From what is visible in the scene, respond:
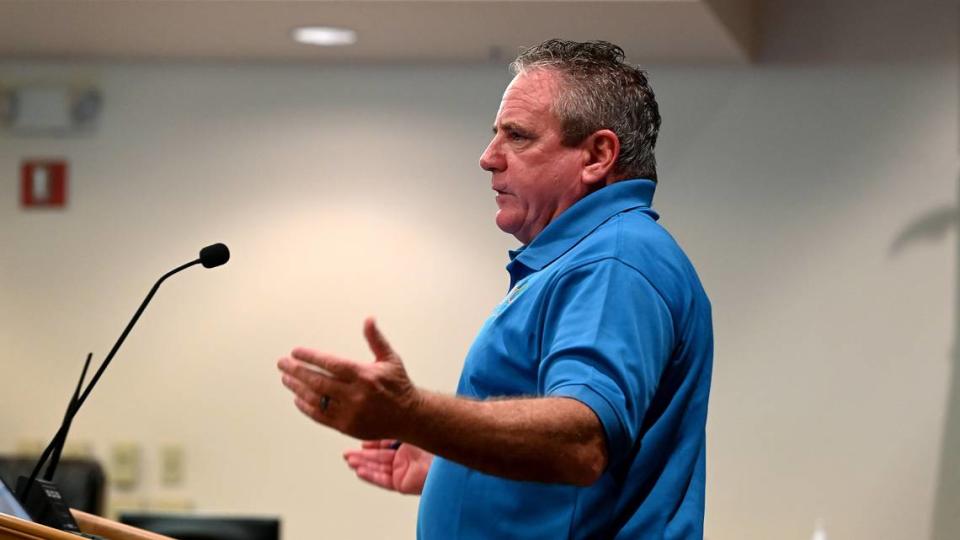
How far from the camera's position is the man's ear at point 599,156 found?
181cm

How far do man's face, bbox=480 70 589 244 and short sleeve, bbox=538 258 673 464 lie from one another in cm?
26

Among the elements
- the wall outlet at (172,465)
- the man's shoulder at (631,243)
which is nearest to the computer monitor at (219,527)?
the wall outlet at (172,465)

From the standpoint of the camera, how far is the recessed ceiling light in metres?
4.31

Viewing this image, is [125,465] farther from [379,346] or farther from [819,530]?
[379,346]

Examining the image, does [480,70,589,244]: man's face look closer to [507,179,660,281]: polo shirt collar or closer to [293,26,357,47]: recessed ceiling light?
[507,179,660,281]: polo shirt collar

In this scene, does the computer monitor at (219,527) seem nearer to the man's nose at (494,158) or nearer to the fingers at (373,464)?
the fingers at (373,464)

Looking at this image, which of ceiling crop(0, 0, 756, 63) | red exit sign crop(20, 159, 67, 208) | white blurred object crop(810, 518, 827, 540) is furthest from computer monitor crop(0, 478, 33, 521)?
red exit sign crop(20, 159, 67, 208)

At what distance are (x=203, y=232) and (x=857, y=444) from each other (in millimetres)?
2378

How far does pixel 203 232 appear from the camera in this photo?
4.93 meters

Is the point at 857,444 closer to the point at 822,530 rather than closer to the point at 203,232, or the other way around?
the point at 822,530

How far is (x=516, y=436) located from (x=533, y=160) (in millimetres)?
587

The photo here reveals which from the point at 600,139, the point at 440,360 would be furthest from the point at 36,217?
the point at 600,139

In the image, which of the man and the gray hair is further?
the gray hair

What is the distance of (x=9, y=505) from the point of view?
174 cm
